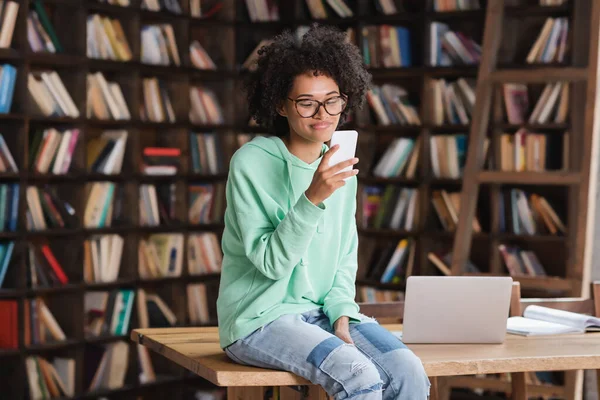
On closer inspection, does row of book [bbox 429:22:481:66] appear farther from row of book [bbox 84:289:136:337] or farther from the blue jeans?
the blue jeans

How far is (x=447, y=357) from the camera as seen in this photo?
89.3 inches

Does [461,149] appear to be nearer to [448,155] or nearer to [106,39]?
[448,155]

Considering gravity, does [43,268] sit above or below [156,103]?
below

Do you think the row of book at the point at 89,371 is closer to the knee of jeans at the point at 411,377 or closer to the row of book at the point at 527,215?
the row of book at the point at 527,215

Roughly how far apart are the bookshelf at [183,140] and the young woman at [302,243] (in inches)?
76.5

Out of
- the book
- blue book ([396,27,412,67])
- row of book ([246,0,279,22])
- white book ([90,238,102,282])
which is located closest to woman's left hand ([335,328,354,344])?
the book

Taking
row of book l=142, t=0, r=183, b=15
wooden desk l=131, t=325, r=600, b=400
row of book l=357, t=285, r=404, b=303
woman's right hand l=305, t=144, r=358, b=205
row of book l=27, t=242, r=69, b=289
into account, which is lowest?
row of book l=357, t=285, r=404, b=303

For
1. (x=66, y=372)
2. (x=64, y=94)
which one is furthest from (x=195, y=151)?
(x=66, y=372)

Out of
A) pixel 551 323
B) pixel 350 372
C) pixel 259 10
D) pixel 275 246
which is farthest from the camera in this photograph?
pixel 259 10

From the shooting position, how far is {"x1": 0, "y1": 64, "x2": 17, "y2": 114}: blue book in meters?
4.30

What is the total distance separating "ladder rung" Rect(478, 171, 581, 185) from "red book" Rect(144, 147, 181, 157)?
1743mm

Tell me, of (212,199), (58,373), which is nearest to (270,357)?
(58,373)

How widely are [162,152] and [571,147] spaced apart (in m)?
2.13

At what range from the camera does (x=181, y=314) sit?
16.7 feet
